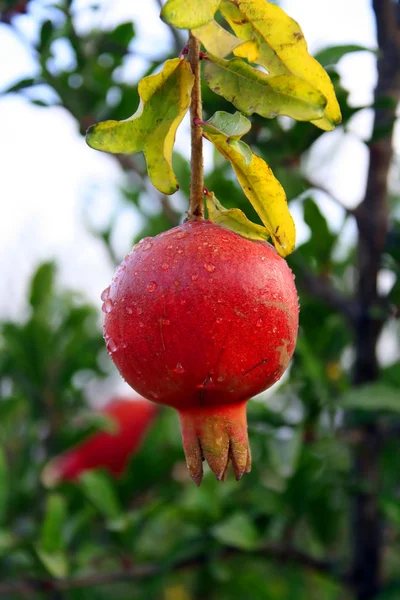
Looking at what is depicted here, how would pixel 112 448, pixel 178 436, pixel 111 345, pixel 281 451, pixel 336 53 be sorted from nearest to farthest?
pixel 111 345, pixel 336 53, pixel 281 451, pixel 178 436, pixel 112 448

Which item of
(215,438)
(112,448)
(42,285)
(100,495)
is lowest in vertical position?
(112,448)

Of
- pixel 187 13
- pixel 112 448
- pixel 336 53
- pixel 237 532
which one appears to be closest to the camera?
pixel 187 13

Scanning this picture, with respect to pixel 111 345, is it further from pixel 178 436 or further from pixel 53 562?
pixel 178 436

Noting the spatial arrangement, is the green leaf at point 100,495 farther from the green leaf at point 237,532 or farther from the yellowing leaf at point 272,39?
the yellowing leaf at point 272,39

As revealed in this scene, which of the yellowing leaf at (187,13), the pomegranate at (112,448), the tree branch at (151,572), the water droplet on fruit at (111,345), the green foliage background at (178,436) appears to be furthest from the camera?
the pomegranate at (112,448)

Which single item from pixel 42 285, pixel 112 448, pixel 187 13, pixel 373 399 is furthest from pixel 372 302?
pixel 112 448

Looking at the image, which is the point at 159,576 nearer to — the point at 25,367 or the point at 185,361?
the point at 25,367

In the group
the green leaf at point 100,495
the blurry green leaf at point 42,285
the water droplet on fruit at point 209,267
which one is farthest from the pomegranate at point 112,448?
the water droplet on fruit at point 209,267

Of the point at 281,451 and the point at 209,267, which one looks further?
the point at 281,451
